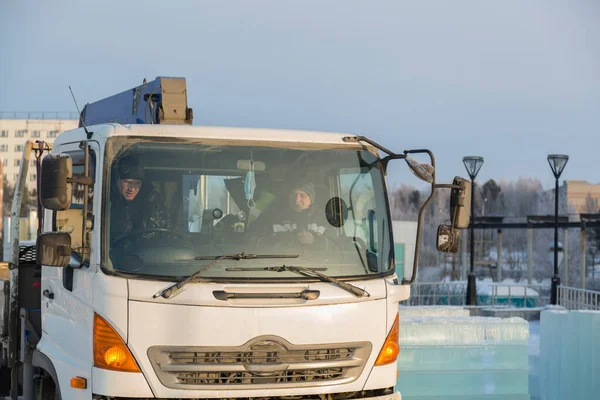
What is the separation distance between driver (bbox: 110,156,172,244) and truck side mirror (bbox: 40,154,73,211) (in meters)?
0.36

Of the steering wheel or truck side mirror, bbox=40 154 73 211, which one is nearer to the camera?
truck side mirror, bbox=40 154 73 211

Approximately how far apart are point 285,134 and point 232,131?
0.37m

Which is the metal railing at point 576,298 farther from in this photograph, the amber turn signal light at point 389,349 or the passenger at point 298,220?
the passenger at point 298,220

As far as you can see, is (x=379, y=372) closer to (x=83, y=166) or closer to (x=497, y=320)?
(x=83, y=166)

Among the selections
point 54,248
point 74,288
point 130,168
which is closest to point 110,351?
point 74,288

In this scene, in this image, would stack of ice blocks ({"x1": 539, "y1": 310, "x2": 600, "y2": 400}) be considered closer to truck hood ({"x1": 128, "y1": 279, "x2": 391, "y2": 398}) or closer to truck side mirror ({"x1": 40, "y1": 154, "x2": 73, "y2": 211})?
truck hood ({"x1": 128, "y1": 279, "x2": 391, "y2": 398})

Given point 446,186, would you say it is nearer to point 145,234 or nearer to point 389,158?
point 389,158

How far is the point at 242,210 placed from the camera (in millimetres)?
6289

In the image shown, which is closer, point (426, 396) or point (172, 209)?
point (172, 209)

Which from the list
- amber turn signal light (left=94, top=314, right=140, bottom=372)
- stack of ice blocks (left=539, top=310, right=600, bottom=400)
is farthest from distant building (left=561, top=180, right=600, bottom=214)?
amber turn signal light (left=94, top=314, right=140, bottom=372)

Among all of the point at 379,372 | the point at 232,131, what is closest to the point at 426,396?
the point at 379,372

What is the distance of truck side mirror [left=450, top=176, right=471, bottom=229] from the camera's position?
6.42 m

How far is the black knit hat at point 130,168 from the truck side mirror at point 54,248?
1.75ft

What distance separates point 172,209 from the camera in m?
6.18
